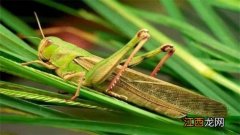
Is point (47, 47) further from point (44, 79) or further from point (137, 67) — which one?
point (44, 79)

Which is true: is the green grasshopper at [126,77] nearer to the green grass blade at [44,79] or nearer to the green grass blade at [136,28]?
the green grass blade at [136,28]

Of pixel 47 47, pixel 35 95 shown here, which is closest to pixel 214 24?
pixel 47 47

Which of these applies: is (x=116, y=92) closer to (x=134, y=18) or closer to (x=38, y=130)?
(x=134, y=18)

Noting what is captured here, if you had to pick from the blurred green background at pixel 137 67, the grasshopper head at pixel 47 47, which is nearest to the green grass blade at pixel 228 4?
the blurred green background at pixel 137 67

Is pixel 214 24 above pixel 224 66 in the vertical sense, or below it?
above

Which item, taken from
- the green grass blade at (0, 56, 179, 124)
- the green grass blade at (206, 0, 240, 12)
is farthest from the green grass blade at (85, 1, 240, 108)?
the green grass blade at (0, 56, 179, 124)

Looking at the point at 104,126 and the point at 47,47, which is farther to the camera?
the point at 47,47

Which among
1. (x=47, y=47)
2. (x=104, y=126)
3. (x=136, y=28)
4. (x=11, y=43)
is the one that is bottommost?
(x=104, y=126)

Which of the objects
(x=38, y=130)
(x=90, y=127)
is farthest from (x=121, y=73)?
(x=38, y=130)

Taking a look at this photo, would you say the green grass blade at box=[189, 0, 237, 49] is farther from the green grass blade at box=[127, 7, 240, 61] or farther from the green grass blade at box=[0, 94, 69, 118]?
the green grass blade at box=[0, 94, 69, 118]
